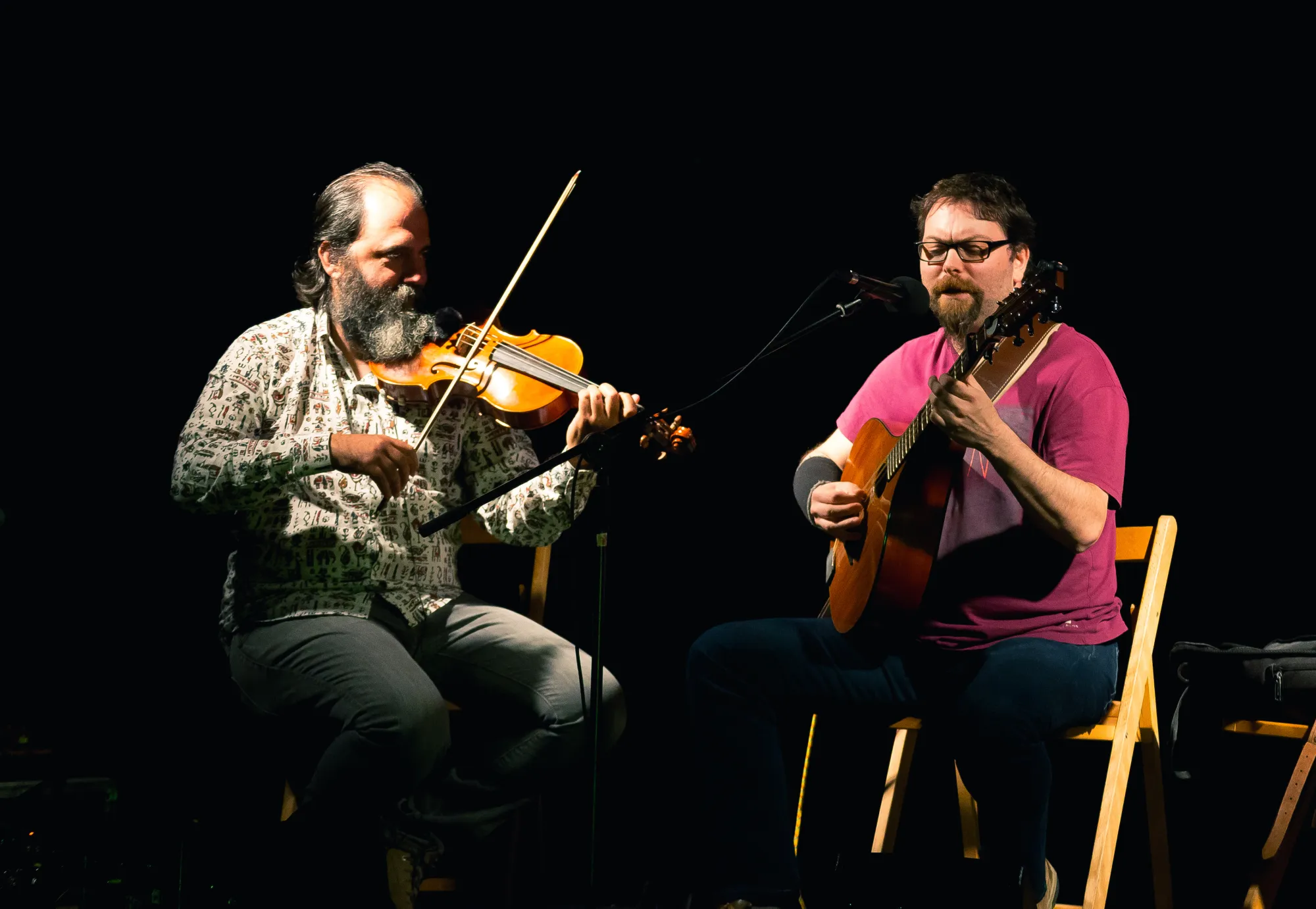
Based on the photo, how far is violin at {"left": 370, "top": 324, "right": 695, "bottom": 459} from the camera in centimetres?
244

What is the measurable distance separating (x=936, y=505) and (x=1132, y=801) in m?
1.38

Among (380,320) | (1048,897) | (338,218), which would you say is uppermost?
(338,218)

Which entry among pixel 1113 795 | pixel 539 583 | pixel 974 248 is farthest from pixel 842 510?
pixel 539 583

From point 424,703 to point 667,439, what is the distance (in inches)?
26.9

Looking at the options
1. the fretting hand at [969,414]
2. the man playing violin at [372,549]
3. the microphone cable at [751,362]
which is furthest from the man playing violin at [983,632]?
the man playing violin at [372,549]

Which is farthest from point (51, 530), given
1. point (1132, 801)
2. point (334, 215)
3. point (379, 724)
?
point (1132, 801)

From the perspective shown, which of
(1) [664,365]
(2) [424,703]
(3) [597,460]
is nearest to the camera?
(3) [597,460]

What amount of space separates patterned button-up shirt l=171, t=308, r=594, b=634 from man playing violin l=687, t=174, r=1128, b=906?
22.9 inches

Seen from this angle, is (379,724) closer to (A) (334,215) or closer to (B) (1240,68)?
Result: (A) (334,215)

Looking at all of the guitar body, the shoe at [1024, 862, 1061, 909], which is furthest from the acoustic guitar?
the shoe at [1024, 862, 1061, 909]

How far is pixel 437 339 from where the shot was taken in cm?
254

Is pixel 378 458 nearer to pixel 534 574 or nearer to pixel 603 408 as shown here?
pixel 603 408

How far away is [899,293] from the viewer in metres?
2.03

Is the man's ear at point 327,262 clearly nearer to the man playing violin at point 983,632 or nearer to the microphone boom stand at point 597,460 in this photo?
the microphone boom stand at point 597,460
